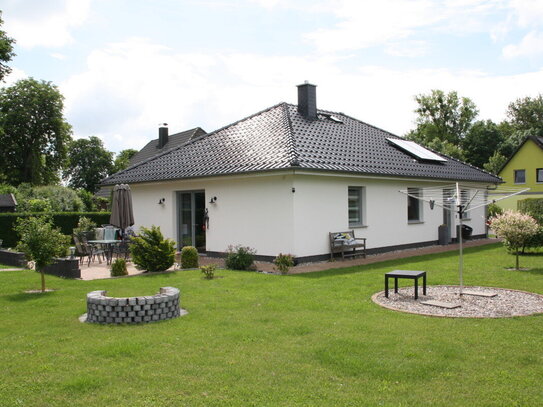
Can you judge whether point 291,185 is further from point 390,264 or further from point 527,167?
point 527,167

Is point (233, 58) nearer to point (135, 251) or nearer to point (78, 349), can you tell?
point (135, 251)

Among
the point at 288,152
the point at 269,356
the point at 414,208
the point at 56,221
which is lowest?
the point at 269,356

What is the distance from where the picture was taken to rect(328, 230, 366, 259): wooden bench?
14977 millimetres

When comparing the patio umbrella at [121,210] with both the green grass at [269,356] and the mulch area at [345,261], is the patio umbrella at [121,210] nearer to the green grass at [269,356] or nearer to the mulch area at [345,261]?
the mulch area at [345,261]

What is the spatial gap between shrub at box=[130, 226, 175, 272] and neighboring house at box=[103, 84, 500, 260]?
9.93 ft

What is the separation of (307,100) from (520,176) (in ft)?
102

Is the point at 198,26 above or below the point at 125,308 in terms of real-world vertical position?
above

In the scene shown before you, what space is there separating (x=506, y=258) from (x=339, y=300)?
874 cm

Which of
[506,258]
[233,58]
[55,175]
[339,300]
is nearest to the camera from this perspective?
[339,300]

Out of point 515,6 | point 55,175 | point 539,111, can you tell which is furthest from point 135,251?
point 539,111

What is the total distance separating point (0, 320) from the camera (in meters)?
7.70

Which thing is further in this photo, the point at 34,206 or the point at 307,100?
the point at 34,206

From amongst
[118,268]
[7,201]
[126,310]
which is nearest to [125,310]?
[126,310]

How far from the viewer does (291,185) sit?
1412 cm
